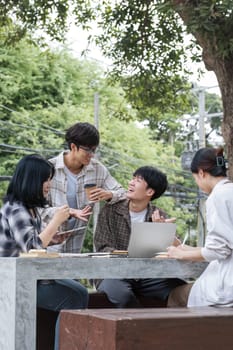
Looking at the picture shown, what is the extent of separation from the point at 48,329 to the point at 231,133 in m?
3.33

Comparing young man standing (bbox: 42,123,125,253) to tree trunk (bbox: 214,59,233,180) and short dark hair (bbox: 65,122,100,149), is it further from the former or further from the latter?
tree trunk (bbox: 214,59,233,180)

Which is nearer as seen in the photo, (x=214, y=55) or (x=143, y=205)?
(x=143, y=205)

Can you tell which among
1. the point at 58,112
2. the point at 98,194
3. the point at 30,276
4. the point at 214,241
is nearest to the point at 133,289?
the point at 98,194

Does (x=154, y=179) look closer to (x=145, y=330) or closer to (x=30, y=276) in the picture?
(x=30, y=276)

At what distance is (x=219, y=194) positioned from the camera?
4059 millimetres

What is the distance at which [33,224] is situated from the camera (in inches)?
168

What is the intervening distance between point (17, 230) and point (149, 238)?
2.31 ft

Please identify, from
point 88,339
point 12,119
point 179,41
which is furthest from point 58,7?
point 12,119

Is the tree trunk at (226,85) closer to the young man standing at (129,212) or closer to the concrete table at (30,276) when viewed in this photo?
the young man standing at (129,212)

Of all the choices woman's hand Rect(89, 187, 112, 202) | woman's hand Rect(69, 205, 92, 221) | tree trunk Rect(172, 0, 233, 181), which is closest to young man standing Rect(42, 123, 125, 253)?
woman's hand Rect(89, 187, 112, 202)

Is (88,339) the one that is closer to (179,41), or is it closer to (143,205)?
(143,205)

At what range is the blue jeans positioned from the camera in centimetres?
425

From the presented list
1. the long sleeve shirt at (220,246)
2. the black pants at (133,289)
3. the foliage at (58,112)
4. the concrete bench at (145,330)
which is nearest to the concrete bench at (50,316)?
the black pants at (133,289)

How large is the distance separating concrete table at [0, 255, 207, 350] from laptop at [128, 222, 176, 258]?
0.80 ft
